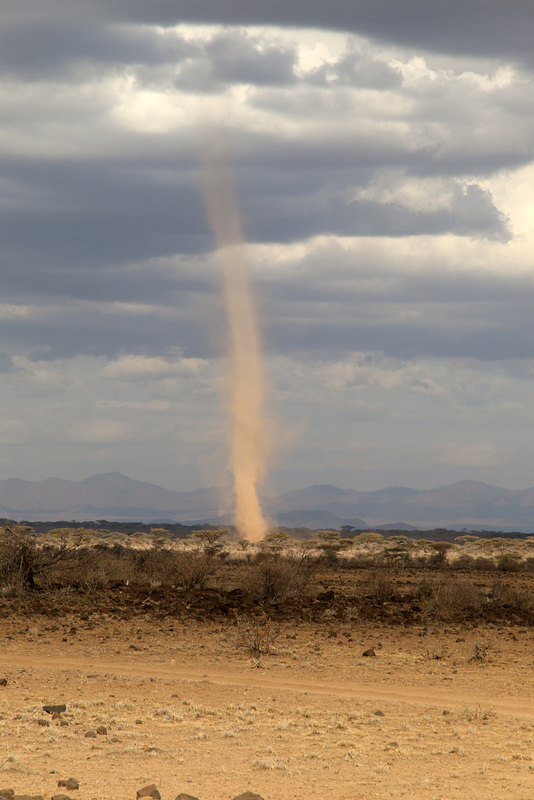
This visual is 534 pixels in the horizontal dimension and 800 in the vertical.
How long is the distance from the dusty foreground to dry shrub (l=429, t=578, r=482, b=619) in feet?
6.50

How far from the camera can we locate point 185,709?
12.8 meters

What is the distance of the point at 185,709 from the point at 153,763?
3049 millimetres

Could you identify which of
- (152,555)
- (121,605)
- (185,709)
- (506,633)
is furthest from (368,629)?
(152,555)

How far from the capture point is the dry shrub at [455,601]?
23.3m

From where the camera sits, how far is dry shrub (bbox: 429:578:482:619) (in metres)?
23.3

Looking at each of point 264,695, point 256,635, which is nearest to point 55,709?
point 264,695

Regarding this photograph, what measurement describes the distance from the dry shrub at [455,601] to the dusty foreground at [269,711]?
198cm

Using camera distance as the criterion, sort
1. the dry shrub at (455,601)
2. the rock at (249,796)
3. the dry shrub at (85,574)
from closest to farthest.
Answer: the rock at (249,796), the dry shrub at (455,601), the dry shrub at (85,574)

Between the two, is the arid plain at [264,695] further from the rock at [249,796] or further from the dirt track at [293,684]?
the rock at [249,796]

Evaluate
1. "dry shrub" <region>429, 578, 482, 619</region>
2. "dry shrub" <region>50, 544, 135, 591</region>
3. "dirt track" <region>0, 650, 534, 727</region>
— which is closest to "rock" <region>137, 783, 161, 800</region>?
"dirt track" <region>0, 650, 534, 727</region>

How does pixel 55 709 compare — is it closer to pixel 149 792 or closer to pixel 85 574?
pixel 149 792

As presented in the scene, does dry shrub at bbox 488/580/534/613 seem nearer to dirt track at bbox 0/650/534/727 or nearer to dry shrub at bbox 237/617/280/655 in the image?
dry shrub at bbox 237/617/280/655

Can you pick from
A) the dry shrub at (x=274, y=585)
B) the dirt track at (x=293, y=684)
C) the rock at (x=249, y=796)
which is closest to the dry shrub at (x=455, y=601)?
the dry shrub at (x=274, y=585)

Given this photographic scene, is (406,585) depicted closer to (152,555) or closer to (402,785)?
(152,555)
